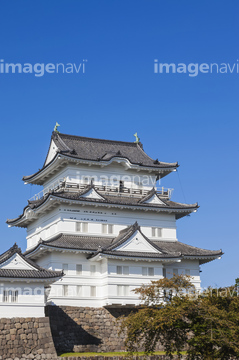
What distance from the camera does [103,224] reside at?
46312 millimetres

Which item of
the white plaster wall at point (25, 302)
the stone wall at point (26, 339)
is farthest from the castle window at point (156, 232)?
the stone wall at point (26, 339)

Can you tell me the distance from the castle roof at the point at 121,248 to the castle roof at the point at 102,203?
8.67 ft

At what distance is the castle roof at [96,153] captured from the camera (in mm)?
48031

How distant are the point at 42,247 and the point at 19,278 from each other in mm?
4974

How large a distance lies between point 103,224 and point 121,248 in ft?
13.9

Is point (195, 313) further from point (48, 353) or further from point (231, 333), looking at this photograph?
point (48, 353)

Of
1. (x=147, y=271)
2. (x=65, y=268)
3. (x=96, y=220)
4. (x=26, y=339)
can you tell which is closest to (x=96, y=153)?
(x=96, y=220)

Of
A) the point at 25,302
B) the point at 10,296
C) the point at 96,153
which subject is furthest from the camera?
the point at 96,153

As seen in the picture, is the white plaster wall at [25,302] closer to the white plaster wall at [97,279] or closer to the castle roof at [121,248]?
the white plaster wall at [97,279]

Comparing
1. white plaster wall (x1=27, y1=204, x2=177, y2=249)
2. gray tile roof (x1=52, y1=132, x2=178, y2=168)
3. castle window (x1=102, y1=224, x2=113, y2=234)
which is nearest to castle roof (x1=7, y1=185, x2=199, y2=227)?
white plaster wall (x1=27, y1=204, x2=177, y2=249)

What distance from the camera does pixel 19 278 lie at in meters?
36.7

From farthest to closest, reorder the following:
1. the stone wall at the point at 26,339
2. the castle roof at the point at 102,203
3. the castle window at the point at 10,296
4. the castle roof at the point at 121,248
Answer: the castle roof at the point at 102,203 → the castle roof at the point at 121,248 → the castle window at the point at 10,296 → the stone wall at the point at 26,339

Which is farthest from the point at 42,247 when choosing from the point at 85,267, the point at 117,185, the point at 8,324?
the point at 117,185

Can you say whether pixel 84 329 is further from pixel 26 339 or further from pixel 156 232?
pixel 156 232
